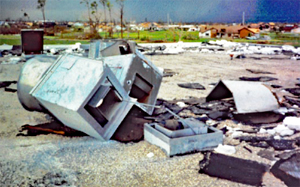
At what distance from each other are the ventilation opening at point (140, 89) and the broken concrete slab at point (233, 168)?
2.23 meters

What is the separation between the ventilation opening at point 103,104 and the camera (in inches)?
202

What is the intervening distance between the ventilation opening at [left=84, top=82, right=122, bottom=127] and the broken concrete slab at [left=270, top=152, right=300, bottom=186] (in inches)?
103

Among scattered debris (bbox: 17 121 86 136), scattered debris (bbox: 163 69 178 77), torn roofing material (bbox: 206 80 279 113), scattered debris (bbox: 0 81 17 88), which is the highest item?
torn roofing material (bbox: 206 80 279 113)

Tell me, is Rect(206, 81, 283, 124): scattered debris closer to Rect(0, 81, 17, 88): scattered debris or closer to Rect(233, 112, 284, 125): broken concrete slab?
Rect(233, 112, 284, 125): broken concrete slab

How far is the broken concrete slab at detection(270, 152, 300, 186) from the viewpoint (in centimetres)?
409

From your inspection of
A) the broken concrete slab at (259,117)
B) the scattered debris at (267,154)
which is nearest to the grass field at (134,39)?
the broken concrete slab at (259,117)

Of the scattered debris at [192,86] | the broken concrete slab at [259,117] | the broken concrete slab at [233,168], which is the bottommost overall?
the broken concrete slab at [233,168]

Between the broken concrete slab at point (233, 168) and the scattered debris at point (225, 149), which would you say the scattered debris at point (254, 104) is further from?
the broken concrete slab at point (233, 168)

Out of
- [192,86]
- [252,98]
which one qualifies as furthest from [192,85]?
[252,98]

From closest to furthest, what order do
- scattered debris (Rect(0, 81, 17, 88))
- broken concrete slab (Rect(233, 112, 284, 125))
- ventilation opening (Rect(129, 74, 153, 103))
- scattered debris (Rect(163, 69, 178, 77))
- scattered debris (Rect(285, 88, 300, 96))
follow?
broken concrete slab (Rect(233, 112, 284, 125))
ventilation opening (Rect(129, 74, 153, 103))
scattered debris (Rect(285, 88, 300, 96))
scattered debris (Rect(0, 81, 17, 88))
scattered debris (Rect(163, 69, 178, 77))

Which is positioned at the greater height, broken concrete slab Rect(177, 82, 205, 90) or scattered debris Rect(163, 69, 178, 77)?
scattered debris Rect(163, 69, 178, 77)

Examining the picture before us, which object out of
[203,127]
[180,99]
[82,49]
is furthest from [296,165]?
[82,49]

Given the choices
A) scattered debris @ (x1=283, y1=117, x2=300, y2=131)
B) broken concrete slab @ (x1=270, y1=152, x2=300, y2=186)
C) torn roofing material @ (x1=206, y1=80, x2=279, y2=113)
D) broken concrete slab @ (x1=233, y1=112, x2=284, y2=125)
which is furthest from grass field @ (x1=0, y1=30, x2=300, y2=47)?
broken concrete slab @ (x1=270, y1=152, x2=300, y2=186)

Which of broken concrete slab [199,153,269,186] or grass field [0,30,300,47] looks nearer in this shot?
broken concrete slab [199,153,269,186]
